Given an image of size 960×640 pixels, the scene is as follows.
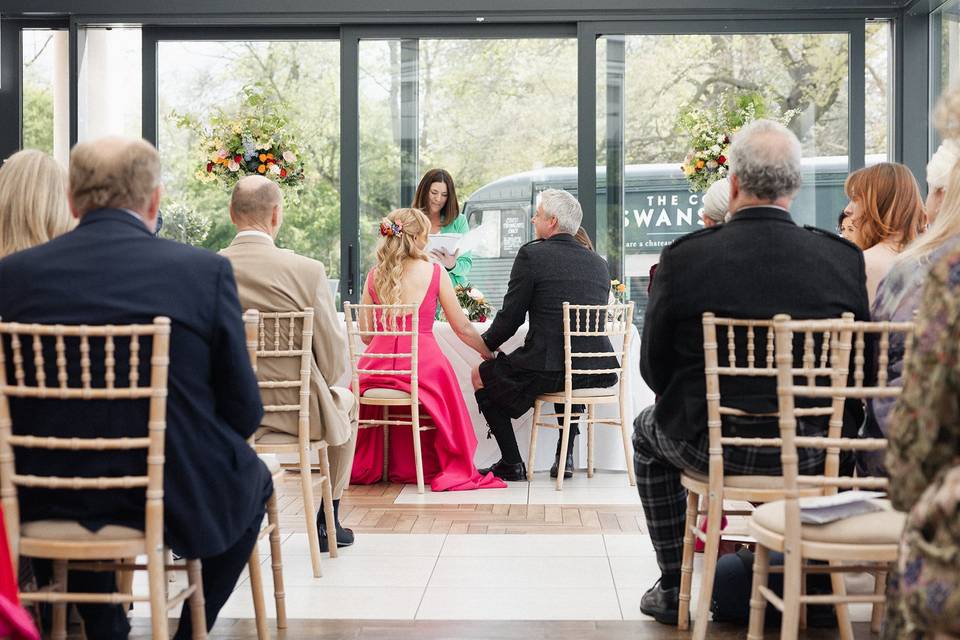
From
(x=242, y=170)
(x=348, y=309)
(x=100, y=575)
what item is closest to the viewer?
(x=100, y=575)

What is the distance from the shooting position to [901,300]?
2645mm

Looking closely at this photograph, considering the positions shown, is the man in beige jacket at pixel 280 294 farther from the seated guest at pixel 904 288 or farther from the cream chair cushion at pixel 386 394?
the seated guest at pixel 904 288

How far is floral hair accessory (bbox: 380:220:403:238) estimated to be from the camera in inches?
206

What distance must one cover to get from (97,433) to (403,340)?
311 cm

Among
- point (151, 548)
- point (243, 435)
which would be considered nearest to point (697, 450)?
point (243, 435)

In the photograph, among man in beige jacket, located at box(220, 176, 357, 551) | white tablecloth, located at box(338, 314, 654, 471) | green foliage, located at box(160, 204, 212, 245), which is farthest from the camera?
green foliage, located at box(160, 204, 212, 245)

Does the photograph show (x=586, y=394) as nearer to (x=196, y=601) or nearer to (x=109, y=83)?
(x=196, y=601)

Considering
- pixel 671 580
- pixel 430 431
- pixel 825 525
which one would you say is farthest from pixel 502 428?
pixel 825 525

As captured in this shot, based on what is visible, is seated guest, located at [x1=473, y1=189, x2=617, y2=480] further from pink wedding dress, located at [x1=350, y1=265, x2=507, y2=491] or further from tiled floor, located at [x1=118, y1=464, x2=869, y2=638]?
tiled floor, located at [x1=118, y1=464, x2=869, y2=638]

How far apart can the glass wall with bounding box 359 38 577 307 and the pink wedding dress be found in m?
1.91

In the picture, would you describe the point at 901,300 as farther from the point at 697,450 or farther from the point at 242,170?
the point at 242,170

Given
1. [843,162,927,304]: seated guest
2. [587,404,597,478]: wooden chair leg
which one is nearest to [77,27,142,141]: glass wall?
[587,404,597,478]: wooden chair leg

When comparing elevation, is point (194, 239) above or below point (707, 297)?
above

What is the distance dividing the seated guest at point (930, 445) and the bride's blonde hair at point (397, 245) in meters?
3.91
